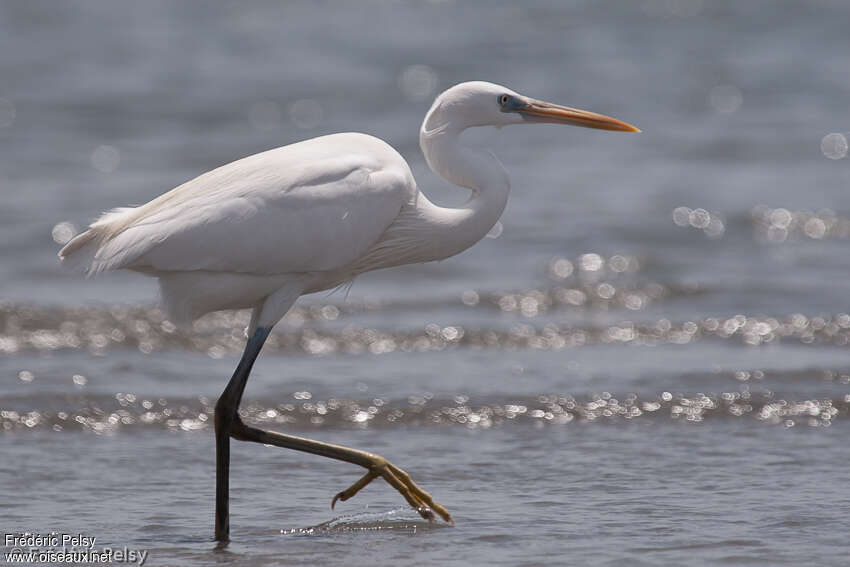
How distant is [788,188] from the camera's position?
12.8 meters

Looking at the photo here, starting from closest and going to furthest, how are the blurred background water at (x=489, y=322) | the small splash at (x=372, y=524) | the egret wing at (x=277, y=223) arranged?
the egret wing at (x=277, y=223)
the small splash at (x=372, y=524)
the blurred background water at (x=489, y=322)

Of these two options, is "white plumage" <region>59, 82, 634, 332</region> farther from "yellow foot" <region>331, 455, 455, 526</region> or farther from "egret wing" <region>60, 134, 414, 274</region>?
"yellow foot" <region>331, 455, 455, 526</region>

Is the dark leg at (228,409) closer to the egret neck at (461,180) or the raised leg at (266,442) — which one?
the raised leg at (266,442)

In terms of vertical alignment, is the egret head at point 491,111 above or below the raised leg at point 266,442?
above

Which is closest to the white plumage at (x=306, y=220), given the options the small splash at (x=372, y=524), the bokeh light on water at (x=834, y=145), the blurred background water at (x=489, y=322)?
the small splash at (x=372, y=524)

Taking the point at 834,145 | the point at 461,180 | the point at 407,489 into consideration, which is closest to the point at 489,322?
the point at 461,180

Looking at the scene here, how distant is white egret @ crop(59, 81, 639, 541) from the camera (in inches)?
204

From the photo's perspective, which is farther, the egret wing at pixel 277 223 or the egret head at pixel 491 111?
the egret head at pixel 491 111

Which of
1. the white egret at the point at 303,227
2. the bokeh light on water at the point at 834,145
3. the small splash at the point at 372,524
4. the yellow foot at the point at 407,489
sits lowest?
the small splash at the point at 372,524

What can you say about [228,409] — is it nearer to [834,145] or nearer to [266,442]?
[266,442]

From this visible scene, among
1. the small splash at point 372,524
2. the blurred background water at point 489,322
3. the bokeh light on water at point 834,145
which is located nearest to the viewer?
the small splash at point 372,524

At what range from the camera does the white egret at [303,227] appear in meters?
5.18

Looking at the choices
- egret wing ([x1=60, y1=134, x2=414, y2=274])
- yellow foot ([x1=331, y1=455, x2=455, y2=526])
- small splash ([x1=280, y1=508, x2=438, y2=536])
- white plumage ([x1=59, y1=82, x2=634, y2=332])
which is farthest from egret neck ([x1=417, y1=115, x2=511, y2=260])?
small splash ([x1=280, y1=508, x2=438, y2=536])

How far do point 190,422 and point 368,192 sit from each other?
245 cm
